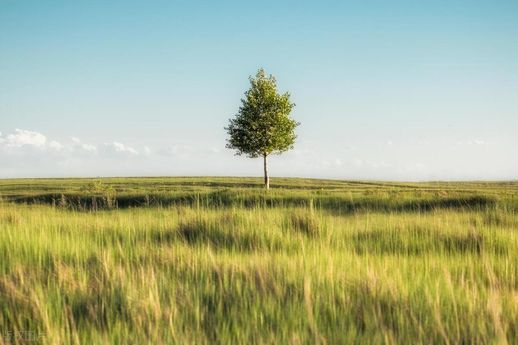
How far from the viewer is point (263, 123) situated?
2026 inches

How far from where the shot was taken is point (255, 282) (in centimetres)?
380

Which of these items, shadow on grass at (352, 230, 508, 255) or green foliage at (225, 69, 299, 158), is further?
green foliage at (225, 69, 299, 158)

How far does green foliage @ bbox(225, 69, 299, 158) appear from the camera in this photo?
5172 cm

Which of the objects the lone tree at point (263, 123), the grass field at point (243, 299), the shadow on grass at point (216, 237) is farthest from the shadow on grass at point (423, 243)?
the lone tree at point (263, 123)

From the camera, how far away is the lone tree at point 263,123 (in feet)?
170

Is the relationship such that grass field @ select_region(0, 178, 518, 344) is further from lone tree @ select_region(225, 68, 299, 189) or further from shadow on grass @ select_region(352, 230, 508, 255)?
lone tree @ select_region(225, 68, 299, 189)

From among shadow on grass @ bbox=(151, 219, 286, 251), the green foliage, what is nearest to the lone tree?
the green foliage

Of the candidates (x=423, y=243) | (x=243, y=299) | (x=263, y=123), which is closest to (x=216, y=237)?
(x=423, y=243)

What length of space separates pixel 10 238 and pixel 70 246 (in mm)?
753

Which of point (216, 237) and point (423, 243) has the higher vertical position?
point (216, 237)

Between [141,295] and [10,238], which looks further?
[10,238]

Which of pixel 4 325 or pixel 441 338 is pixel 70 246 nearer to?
pixel 4 325

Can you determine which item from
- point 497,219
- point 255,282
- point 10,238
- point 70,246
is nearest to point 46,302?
point 255,282

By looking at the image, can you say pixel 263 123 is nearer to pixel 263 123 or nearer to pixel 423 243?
pixel 263 123
